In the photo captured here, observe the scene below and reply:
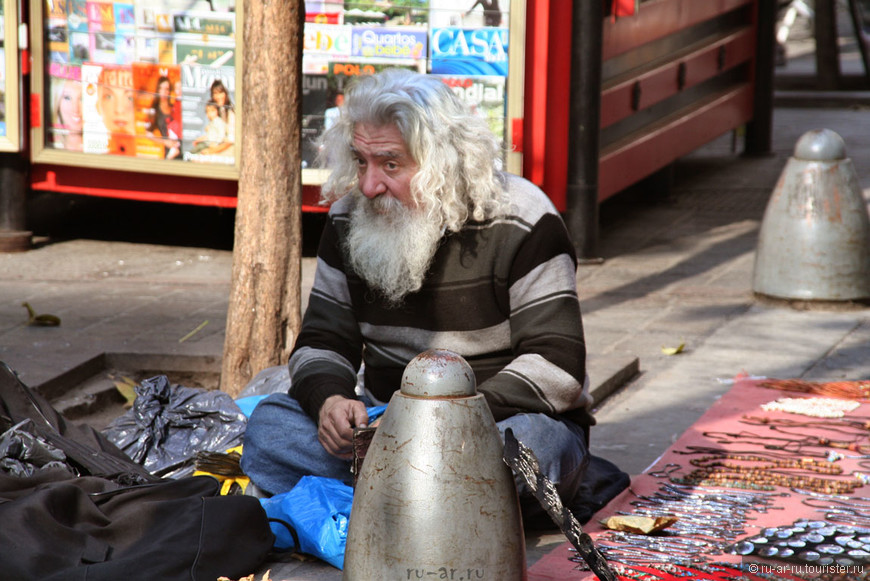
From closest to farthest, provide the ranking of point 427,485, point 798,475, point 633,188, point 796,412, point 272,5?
point 427,485 < point 798,475 < point 272,5 < point 796,412 < point 633,188

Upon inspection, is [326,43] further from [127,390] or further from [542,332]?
[542,332]

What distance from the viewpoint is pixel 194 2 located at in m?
6.96

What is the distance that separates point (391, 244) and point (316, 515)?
772 mm

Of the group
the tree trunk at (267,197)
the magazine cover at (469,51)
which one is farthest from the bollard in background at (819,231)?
the tree trunk at (267,197)

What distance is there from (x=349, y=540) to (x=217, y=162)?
491 centimetres

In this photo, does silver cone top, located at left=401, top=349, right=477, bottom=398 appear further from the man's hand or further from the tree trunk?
the tree trunk

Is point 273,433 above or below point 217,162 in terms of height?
below

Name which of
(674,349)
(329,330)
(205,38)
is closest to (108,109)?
(205,38)

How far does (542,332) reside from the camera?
3.15 metres

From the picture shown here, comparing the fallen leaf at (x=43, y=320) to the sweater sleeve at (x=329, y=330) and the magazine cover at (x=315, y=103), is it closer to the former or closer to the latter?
the magazine cover at (x=315, y=103)

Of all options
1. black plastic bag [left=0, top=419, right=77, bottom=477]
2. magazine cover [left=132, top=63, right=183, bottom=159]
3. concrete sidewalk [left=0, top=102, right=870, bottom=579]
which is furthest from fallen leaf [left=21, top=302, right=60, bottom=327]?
black plastic bag [left=0, top=419, right=77, bottom=477]

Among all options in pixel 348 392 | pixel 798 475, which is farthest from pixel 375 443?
pixel 798 475

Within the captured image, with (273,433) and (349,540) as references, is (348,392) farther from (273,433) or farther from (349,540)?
(349,540)

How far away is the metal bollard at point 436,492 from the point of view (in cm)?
235
